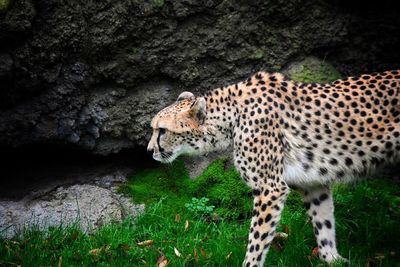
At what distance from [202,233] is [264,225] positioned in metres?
1.18

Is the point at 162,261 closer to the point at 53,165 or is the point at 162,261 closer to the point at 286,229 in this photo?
the point at 286,229

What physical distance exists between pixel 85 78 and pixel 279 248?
2427 mm

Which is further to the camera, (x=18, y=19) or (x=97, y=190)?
(x=97, y=190)

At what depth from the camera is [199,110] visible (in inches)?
217

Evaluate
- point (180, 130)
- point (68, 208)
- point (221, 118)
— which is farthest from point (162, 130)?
point (68, 208)

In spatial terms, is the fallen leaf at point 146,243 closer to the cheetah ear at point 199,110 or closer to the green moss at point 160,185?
the green moss at point 160,185

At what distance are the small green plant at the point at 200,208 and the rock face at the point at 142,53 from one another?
0.85 m

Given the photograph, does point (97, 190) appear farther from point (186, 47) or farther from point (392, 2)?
point (392, 2)

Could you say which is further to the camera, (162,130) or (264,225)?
(162,130)

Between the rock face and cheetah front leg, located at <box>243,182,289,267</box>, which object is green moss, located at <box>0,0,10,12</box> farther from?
cheetah front leg, located at <box>243,182,289,267</box>

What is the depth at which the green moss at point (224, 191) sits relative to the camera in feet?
21.5

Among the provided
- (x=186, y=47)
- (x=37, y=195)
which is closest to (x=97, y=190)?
(x=37, y=195)

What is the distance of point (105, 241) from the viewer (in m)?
5.88

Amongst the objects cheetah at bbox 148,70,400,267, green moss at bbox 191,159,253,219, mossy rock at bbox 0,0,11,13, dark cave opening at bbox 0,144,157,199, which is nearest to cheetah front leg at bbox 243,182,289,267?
cheetah at bbox 148,70,400,267
